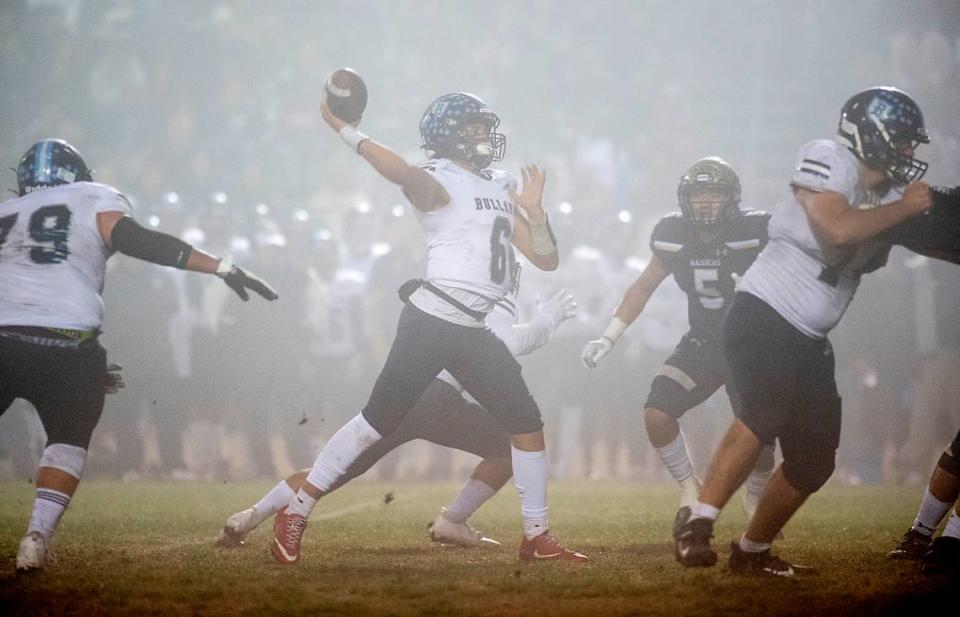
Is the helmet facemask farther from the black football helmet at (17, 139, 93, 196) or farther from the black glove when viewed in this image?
the black football helmet at (17, 139, 93, 196)

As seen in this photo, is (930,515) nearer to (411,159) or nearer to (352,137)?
(352,137)

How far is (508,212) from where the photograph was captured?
6094mm

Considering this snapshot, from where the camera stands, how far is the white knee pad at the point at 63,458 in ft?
18.1

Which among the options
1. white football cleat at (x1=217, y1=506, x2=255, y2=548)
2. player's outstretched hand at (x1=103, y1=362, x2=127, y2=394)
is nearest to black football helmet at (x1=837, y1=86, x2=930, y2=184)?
white football cleat at (x1=217, y1=506, x2=255, y2=548)

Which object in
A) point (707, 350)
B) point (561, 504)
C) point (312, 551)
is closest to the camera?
point (312, 551)

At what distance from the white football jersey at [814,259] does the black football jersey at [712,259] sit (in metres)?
1.71

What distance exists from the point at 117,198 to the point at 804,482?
3.90 metres

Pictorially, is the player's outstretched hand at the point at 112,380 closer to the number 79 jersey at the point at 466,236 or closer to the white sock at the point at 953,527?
the number 79 jersey at the point at 466,236

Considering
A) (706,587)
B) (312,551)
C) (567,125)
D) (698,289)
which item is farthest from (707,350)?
(567,125)

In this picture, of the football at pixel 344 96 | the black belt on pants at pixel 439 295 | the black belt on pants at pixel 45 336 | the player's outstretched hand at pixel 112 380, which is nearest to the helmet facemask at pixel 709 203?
the black belt on pants at pixel 439 295

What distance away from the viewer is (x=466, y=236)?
587 cm

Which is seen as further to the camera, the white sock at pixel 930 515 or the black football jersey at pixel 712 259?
the black football jersey at pixel 712 259

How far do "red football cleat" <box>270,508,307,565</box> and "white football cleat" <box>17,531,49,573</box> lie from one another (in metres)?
1.18

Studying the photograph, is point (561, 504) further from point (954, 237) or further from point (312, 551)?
point (954, 237)
